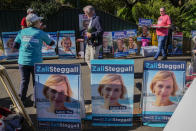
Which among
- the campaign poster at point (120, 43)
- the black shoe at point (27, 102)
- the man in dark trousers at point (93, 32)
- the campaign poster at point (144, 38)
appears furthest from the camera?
the campaign poster at point (144, 38)

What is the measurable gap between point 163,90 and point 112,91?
850mm

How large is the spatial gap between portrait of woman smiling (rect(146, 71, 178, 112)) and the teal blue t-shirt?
2.18 meters

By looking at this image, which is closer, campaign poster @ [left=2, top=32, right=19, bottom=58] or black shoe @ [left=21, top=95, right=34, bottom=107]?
black shoe @ [left=21, top=95, right=34, bottom=107]

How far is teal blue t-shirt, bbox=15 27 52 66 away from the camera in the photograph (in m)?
4.66

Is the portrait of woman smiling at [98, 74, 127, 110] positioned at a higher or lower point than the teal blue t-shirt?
lower


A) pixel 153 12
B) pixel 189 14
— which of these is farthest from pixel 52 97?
pixel 189 14

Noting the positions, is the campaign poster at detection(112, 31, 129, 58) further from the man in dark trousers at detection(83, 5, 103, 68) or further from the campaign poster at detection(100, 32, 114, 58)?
the man in dark trousers at detection(83, 5, 103, 68)

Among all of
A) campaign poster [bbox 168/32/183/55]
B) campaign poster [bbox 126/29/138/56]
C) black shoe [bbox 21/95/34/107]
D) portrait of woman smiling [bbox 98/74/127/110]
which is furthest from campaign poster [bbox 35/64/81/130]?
campaign poster [bbox 168/32/183/55]

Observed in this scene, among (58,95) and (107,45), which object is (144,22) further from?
(58,95)

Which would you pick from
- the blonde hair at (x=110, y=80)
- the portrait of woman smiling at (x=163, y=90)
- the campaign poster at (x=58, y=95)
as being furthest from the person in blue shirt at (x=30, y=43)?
the portrait of woman smiling at (x=163, y=90)

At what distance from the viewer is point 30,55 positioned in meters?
4.77

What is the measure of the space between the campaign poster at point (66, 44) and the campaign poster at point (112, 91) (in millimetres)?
5739

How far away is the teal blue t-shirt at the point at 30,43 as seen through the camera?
183 inches

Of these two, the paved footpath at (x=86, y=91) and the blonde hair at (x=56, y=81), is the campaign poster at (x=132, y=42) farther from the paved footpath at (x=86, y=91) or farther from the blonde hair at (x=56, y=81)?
the blonde hair at (x=56, y=81)
